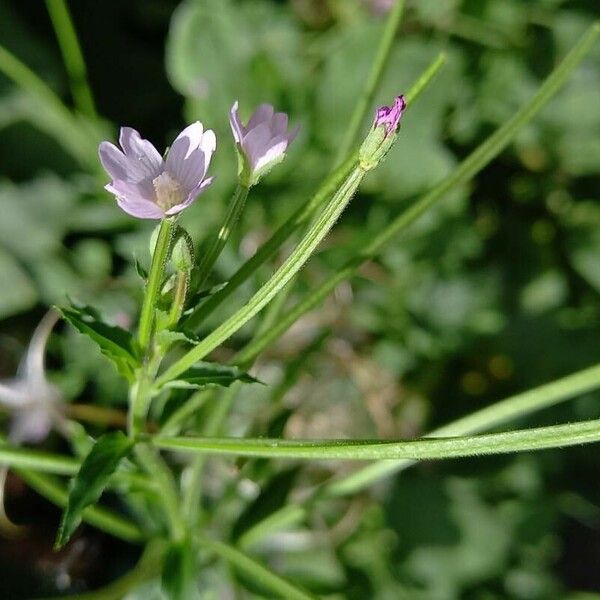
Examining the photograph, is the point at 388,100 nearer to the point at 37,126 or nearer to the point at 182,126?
the point at 182,126

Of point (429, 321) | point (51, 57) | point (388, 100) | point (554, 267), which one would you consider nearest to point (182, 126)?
point (51, 57)

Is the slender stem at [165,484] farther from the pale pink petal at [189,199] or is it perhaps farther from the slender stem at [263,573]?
the pale pink petal at [189,199]

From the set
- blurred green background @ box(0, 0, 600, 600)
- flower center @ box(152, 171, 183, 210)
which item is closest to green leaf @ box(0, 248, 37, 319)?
blurred green background @ box(0, 0, 600, 600)

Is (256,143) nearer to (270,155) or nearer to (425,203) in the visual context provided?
(270,155)

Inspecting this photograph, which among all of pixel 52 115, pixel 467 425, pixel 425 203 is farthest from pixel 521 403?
pixel 52 115

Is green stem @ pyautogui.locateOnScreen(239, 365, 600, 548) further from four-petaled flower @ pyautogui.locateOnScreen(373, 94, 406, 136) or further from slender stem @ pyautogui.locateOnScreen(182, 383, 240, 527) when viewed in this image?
four-petaled flower @ pyautogui.locateOnScreen(373, 94, 406, 136)

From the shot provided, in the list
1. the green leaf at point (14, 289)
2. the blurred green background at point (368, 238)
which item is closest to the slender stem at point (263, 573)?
the blurred green background at point (368, 238)
